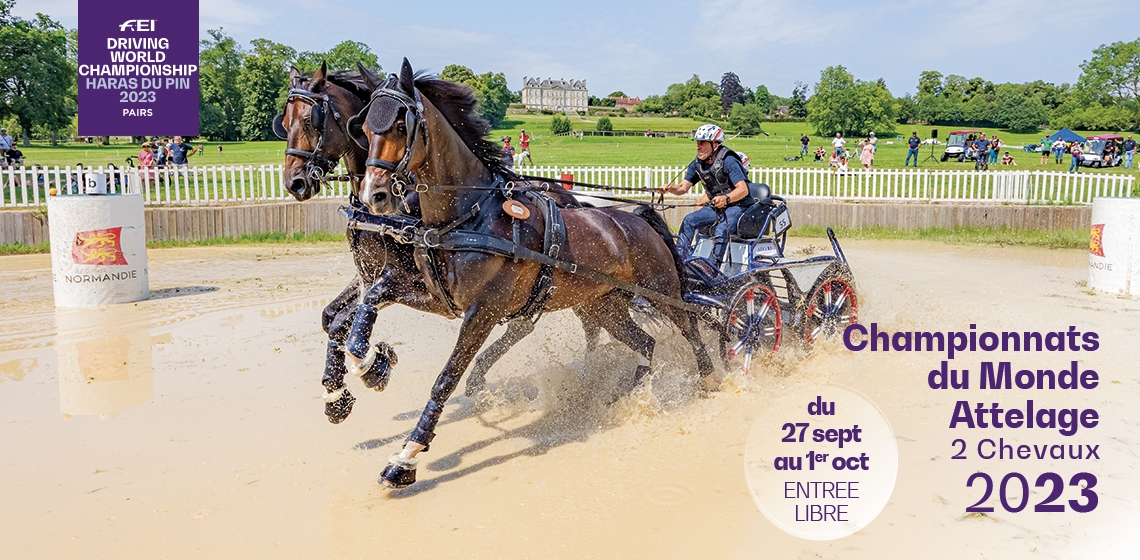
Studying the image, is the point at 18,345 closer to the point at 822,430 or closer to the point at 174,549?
the point at 174,549

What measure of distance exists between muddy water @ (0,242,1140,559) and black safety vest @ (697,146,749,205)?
4.77 feet

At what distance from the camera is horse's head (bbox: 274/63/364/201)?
5.61 metres

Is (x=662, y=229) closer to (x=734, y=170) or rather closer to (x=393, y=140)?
(x=734, y=170)

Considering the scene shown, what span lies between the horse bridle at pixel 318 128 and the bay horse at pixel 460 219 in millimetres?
Answer: 270

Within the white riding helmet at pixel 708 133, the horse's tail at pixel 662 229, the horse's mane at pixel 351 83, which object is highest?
the horse's mane at pixel 351 83

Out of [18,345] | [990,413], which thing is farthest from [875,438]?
[18,345]

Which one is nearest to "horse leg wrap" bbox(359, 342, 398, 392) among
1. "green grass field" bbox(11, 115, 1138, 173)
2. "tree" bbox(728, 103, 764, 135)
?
"green grass field" bbox(11, 115, 1138, 173)

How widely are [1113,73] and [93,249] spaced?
3393 inches

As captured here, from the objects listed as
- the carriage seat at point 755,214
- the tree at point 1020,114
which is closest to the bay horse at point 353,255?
the carriage seat at point 755,214

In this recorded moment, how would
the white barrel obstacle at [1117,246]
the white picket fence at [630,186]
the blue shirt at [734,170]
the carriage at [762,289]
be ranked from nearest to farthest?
the carriage at [762,289] < the blue shirt at [734,170] < the white barrel obstacle at [1117,246] < the white picket fence at [630,186]

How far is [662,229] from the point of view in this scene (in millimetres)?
6602

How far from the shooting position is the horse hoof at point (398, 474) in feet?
15.5

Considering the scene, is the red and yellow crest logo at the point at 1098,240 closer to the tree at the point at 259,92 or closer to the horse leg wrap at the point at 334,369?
the horse leg wrap at the point at 334,369

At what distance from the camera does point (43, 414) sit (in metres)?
6.14
